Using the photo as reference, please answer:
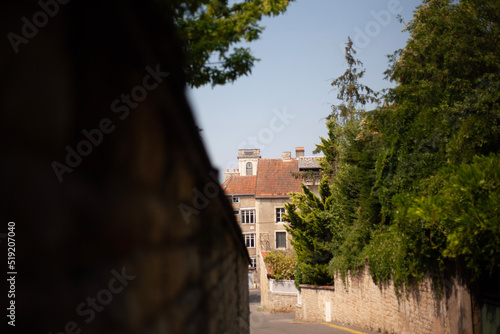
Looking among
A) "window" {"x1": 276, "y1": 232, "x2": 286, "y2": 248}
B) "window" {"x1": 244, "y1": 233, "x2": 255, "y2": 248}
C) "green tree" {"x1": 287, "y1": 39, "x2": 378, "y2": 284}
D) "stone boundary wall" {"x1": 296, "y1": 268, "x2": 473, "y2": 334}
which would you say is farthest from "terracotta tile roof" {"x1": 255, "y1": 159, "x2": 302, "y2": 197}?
"stone boundary wall" {"x1": 296, "y1": 268, "x2": 473, "y2": 334}

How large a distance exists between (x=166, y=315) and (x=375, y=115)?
516 inches

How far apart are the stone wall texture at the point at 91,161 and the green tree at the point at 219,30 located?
73 cm

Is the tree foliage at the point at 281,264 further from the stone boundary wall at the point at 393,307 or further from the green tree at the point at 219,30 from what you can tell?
the green tree at the point at 219,30

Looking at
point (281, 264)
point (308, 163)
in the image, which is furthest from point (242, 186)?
A: point (308, 163)

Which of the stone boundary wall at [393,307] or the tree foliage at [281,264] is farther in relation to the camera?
the tree foliage at [281,264]

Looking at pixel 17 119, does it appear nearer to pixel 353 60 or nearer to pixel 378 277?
pixel 378 277

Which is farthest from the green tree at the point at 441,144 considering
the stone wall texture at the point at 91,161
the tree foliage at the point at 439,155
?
the stone wall texture at the point at 91,161

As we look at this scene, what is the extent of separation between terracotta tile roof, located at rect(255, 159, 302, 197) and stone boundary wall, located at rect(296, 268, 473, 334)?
2305cm

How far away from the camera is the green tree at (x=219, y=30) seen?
2.41 metres

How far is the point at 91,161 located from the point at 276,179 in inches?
1862

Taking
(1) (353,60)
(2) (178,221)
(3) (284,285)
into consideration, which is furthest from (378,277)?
(3) (284,285)

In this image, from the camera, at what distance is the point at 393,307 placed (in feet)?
46.3

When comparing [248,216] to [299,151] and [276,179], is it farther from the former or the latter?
[299,151]

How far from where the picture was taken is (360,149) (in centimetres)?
1742
